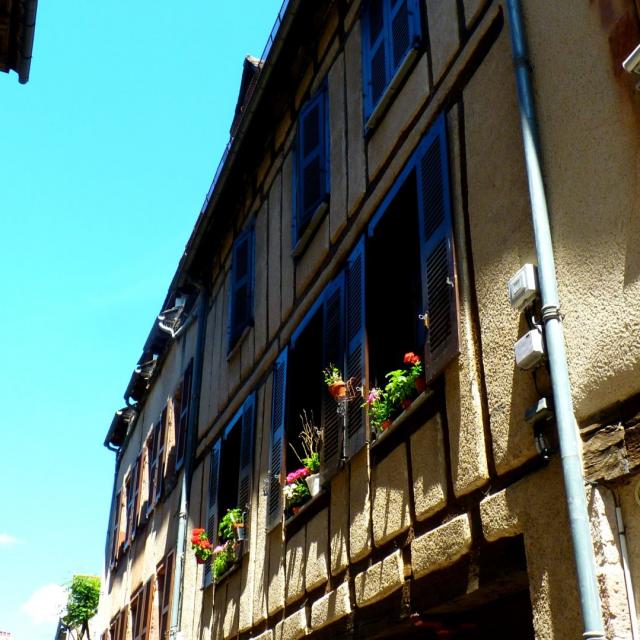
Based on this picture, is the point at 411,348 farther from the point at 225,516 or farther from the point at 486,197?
the point at 225,516

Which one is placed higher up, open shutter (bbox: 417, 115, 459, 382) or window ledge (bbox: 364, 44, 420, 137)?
window ledge (bbox: 364, 44, 420, 137)

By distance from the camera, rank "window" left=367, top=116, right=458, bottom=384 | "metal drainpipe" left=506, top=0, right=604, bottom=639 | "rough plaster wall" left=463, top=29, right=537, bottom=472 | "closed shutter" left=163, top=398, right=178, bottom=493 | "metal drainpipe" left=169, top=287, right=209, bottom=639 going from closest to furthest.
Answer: "metal drainpipe" left=506, top=0, right=604, bottom=639 → "rough plaster wall" left=463, top=29, right=537, bottom=472 → "window" left=367, top=116, right=458, bottom=384 → "metal drainpipe" left=169, top=287, right=209, bottom=639 → "closed shutter" left=163, top=398, right=178, bottom=493

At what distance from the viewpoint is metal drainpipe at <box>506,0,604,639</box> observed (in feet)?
11.4

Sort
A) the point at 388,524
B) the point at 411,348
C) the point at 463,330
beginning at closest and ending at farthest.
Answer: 1. the point at 463,330
2. the point at 388,524
3. the point at 411,348

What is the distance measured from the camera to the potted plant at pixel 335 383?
633 centimetres

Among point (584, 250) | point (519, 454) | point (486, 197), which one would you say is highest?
point (486, 197)

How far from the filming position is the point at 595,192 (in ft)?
12.9

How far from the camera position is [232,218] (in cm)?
1155

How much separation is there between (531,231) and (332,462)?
2.68 metres

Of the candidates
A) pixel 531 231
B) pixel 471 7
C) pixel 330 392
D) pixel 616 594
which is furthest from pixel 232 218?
pixel 616 594

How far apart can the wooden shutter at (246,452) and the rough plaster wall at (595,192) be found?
525 cm

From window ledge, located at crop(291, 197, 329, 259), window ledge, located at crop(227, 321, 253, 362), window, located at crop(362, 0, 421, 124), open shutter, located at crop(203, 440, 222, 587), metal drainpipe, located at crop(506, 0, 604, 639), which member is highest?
window, located at crop(362, 0, 421, 124)

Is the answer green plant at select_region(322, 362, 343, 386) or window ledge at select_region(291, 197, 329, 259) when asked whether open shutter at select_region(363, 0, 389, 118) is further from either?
green plant at select_region(322, 362, 343, 386)

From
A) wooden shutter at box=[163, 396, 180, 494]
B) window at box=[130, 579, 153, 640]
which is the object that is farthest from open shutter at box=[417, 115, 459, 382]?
window at box=[130, 579, 153, 640]
